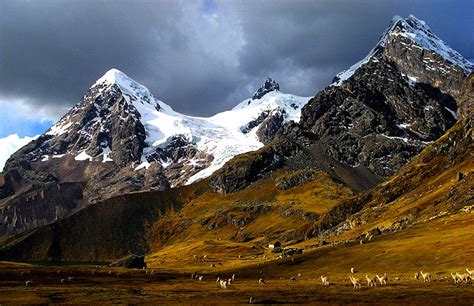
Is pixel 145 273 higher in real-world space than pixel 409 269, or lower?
higher

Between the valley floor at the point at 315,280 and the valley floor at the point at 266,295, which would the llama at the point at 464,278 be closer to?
the valley floor at the point at 315,280

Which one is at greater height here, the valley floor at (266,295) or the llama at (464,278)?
the valley floor at (266,295)

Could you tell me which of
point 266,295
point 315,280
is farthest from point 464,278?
point 315,280

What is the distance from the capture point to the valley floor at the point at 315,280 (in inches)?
2450

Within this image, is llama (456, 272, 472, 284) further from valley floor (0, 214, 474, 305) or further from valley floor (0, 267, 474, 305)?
valley floor (0, 267, 474, 305)

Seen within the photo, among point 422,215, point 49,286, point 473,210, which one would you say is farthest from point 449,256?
point 422,215

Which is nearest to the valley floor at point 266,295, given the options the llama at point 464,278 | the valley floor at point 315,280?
the valley floor at point 315,280

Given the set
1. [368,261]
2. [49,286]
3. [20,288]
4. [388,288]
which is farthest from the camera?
[368,261]

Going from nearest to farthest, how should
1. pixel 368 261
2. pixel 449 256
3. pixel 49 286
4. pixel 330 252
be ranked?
pixel 49 286, pixel 449 256, pixel 368 261, pixel 330 252

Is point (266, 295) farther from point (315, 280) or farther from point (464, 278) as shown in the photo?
point (315, 280)

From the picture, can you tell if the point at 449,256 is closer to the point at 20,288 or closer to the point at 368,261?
the point at 368,261

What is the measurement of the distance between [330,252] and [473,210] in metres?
43.0

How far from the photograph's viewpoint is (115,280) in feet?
324

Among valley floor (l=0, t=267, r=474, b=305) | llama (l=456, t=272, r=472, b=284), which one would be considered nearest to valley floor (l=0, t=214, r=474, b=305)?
valley floor (l=0, t=267, r=474, b=305)
